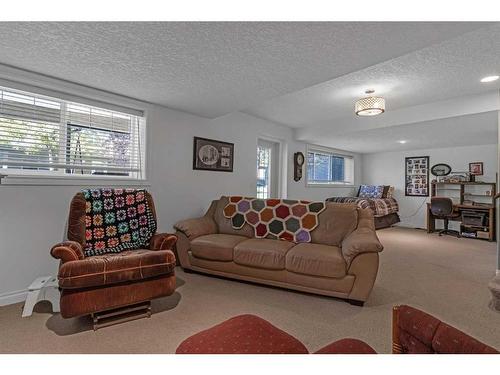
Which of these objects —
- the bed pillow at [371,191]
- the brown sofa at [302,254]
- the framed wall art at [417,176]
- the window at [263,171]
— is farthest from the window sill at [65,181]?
the framed wall art at [417,176]

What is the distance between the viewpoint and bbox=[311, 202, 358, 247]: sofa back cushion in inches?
114

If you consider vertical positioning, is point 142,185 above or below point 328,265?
above

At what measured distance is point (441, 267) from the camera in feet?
11.4

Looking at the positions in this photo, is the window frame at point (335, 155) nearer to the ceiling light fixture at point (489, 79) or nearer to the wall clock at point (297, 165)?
the wall clock at point (297, 165)

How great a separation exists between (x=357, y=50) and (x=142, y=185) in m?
2.55

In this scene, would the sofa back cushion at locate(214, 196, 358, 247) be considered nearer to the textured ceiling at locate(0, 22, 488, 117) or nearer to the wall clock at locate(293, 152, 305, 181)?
the textured ceiling at locate(0, 22, 488, 117)

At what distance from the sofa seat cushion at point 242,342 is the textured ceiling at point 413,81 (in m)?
2.45

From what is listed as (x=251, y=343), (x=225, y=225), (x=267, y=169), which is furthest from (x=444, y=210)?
(x=251, y=343)

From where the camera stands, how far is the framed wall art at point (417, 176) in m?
6.64

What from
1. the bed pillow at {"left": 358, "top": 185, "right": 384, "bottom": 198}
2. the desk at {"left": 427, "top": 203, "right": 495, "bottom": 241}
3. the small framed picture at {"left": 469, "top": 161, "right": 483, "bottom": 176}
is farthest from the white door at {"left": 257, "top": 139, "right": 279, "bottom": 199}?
the small framed picture at {"left": 469, "top": 161, "right": 483, "bottom": 176}

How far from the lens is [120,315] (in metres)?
2.07

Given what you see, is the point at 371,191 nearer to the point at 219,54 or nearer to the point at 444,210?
the point at 444,210
